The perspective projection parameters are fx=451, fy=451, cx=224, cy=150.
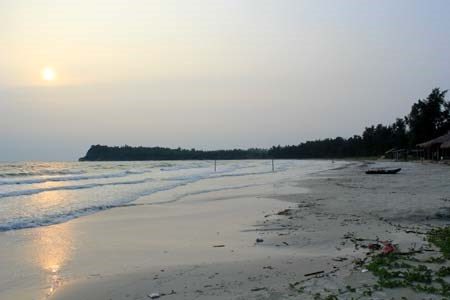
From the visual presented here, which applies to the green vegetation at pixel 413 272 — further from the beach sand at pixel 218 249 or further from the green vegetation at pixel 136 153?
the green vegetation at pixel 136 153

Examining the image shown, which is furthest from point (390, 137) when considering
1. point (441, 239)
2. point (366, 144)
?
point (441, 239)

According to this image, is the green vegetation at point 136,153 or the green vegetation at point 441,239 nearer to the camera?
the green vegetation at point 441,239

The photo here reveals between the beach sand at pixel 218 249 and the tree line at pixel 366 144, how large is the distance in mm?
68924

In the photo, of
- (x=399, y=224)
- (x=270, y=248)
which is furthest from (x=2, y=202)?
(x=399, y=224)

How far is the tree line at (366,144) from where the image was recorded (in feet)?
255

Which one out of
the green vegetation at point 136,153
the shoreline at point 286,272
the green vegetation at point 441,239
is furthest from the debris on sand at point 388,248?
the green vegetation at point 136,153

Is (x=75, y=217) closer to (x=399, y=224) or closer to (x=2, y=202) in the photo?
(x=2, y=202)

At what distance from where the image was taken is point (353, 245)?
323 inches

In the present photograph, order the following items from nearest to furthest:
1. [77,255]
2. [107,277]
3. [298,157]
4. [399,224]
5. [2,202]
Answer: [107,277], [77,255], [399,224], [2,202], [298,157]

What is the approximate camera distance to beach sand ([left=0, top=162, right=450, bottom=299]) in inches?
236

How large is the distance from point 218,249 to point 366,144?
4751 inches

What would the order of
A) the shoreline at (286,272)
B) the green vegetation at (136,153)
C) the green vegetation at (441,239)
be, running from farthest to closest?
the green vegetation at (136,153), the green vegetation at (441,239), the shoreline at (286,272)

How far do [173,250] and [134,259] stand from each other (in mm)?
950

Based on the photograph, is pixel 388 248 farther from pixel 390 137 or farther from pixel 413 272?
pixel 390 137
